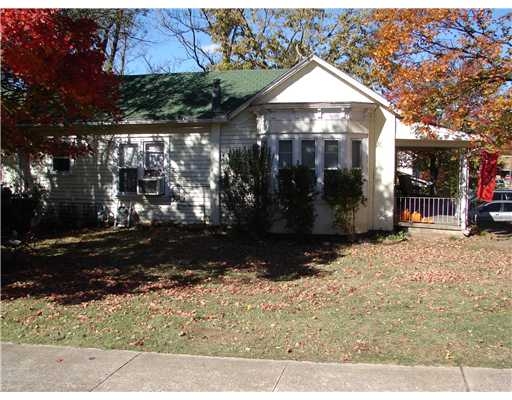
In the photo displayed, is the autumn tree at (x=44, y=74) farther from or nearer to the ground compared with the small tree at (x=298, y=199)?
farther from the ground

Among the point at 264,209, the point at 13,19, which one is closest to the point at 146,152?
the point at 264,209

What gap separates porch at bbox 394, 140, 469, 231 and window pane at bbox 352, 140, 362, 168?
1399mm

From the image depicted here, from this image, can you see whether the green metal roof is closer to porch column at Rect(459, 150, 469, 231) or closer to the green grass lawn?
the green grass lawn

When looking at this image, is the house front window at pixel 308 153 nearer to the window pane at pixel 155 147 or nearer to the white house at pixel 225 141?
the white house at pixel 225 141

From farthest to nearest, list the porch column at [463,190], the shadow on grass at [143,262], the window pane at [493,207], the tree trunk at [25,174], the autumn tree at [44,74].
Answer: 1. the window pane at [493,207]
2. the tree trunk at [25,174]
3. the porch column at [463,190]
4. the shadow on grass at [143,262]
5. the autumn tree at [44,74]

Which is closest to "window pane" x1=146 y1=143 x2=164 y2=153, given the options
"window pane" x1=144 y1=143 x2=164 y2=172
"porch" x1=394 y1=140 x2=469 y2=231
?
"window pane" x1=144 y1=143 x2=164 y2=172

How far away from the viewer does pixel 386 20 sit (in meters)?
13.6

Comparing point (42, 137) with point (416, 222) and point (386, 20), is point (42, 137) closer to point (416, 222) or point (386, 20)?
point (386, 20)

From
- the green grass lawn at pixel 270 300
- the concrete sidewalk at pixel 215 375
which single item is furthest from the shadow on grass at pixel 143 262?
the concrete sidewalk at pixel 215 375

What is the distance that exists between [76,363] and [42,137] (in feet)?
19.3

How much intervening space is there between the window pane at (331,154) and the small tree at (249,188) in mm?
1559

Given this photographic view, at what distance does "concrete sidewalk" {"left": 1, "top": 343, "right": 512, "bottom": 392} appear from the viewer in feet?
15.7

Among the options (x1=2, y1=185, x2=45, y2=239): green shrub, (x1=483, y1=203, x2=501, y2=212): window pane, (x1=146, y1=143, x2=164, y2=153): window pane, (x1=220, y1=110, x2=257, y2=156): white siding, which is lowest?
(x1=483, y1=203, x2=501, y2=212): window pane

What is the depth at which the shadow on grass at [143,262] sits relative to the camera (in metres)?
9.05
